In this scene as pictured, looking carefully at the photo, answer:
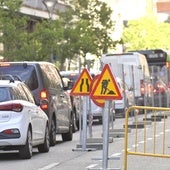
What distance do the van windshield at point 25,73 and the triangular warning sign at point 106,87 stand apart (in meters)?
7.09

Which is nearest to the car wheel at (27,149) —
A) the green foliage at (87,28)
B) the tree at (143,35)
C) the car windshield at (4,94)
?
the car windshield at (4,94)

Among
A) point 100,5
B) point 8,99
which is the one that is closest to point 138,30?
point 100,5

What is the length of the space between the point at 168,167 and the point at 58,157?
331 cm

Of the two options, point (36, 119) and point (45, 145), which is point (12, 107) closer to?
point (36, 119)

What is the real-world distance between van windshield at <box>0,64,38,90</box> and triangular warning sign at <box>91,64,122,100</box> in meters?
7.09

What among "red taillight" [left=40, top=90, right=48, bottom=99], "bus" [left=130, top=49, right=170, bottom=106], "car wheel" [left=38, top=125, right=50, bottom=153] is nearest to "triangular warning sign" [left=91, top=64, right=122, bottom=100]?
"car wheel" [left=38, top=125, right=50, bottom=153]

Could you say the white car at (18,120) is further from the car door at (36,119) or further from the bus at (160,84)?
the bus at (160,84)

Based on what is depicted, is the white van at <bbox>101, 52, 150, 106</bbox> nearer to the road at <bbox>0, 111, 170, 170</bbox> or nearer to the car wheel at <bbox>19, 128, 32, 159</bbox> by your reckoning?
the road at <bbox>0, 111, 170, 170</bbox>

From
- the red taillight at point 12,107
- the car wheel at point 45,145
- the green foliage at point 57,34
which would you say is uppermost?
the green foliage at point 57,34

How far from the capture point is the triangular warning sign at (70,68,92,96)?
65.4 ft

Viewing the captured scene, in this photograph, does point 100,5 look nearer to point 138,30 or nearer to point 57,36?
point 57,36

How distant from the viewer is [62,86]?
2348 centimetres

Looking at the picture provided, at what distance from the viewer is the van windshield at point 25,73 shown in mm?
21672

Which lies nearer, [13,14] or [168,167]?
[168,167]
